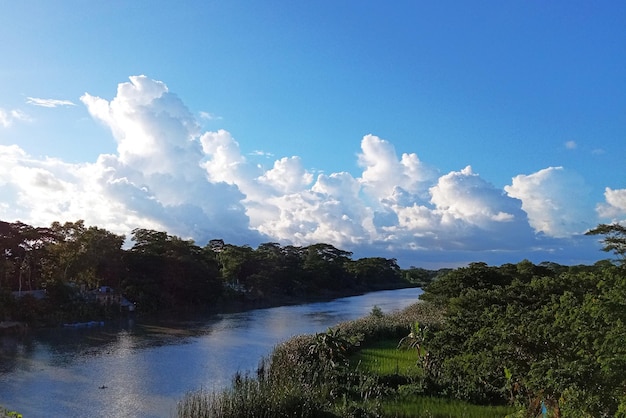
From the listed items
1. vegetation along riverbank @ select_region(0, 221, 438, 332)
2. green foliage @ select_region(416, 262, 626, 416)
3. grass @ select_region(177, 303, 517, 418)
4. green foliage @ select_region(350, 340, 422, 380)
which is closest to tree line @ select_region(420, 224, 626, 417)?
green foliage @ select_region(416, 262, 626, 416)

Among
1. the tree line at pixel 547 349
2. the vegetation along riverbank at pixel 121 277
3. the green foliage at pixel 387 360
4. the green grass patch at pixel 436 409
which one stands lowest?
the green grass patch at pixel 436 409

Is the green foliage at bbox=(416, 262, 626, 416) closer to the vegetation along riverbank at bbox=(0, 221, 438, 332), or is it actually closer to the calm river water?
the calm river water

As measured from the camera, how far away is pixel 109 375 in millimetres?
20906

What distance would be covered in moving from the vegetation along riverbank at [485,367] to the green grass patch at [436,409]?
4 cm

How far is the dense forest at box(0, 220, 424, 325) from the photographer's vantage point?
3703 cm

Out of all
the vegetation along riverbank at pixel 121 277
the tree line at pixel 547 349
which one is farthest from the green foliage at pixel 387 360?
the vegetation along riverbank at pixel 121 277

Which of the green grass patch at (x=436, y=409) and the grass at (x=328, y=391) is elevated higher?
the grass at (x=328, y=391)

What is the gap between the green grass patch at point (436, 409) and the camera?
42.6 ft

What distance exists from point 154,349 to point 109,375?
20.5 feet

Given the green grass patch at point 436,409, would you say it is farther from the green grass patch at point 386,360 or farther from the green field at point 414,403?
the green grass patch at point 386,360

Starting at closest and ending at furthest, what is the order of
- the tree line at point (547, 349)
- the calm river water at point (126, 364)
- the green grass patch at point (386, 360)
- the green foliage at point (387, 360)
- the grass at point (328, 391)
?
the tree line at point (547, 349)
the grass at point (328, 391)
the calm river water at point (126, 364)
the green foliage at point (387, 360)
the green grass patch at point (386, 360)

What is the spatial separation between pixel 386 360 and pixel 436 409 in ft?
24.4

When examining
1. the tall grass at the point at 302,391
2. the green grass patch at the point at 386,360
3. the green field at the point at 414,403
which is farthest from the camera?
the green grass patch at the point at 386,360

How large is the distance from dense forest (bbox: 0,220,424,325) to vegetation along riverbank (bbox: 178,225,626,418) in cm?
2201
